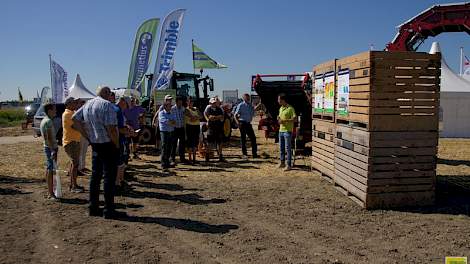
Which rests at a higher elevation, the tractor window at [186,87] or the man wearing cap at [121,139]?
the tractor window at [186,87]

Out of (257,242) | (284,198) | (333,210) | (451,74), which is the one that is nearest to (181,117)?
(284,198)

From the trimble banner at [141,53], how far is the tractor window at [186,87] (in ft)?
7.18

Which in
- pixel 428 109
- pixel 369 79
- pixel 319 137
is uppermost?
pixel 369 79

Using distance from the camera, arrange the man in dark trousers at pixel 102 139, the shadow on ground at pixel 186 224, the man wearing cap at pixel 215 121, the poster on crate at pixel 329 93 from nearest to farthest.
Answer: the shadow on ground at pixel 186 224 < the man in dark trousers at pixel 102 139 < the poster on crate at pixel 329 93 < the man wearing cap at pixel 215 121

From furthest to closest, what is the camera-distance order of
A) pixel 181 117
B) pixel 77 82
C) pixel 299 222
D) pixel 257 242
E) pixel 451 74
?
1. pixel 77 82
2. pixel 451 74
3. pixel 181 117
4. pixel 299 222
5. pixel 257 242

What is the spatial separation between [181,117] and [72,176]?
3.75m

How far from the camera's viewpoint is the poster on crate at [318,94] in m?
9.41

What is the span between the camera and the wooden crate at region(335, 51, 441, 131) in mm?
6586

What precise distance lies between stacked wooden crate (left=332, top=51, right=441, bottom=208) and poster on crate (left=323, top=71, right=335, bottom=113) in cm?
153

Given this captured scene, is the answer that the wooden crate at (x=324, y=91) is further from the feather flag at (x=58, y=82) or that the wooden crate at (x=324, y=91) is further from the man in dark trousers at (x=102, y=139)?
the feather flag at (x=58, y=82)

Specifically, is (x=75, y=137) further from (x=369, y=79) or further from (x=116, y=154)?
(x=369, y=79)

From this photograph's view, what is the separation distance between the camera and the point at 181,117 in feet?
36.7

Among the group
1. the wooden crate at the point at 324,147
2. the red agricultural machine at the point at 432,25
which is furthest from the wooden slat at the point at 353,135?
the red agricultural machine at the point at 432,25

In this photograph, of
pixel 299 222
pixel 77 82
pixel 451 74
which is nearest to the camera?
pixel 299 222
